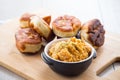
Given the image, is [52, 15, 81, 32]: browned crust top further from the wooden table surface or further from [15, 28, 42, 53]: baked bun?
the wooden table surface

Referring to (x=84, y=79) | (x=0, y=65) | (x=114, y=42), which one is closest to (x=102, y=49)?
(x=114, y=42)

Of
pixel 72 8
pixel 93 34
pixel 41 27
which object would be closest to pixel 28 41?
pixel 41 27

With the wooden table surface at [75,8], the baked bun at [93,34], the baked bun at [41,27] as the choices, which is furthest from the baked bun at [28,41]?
the wooden table surface at [75,8]

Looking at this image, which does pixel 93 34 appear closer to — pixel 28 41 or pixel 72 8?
pixel 28 41

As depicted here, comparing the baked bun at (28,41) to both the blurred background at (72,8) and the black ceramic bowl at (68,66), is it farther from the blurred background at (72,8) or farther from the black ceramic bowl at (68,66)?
the blurred background at (72,8)

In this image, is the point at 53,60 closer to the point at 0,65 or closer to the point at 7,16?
the point at 0,65

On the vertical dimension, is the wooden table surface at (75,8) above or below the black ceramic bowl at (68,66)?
below

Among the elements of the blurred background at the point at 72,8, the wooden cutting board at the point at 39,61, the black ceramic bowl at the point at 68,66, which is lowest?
the blurred background at the point at 72,8

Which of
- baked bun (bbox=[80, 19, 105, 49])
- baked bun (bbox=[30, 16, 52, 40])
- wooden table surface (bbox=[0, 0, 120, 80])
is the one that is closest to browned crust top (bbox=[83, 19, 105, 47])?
baked bun (bbox=[80, 19, 105, 49])
